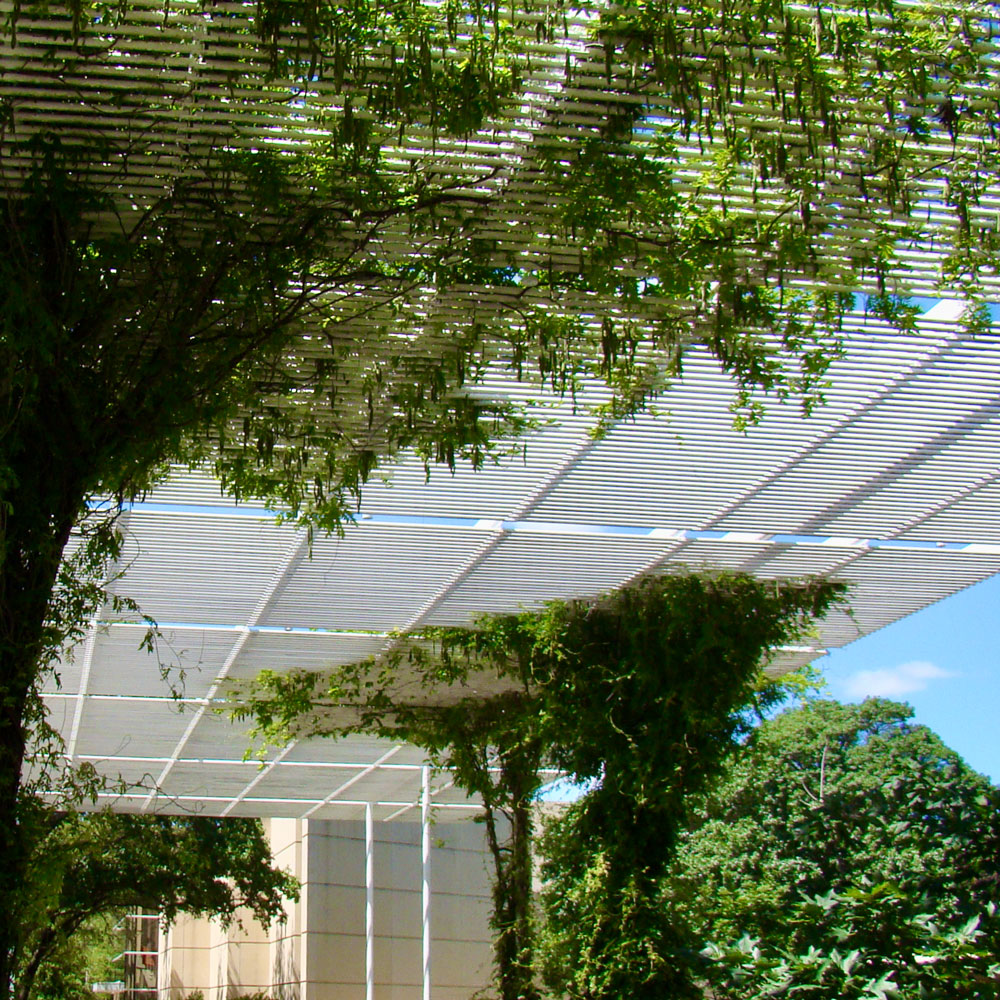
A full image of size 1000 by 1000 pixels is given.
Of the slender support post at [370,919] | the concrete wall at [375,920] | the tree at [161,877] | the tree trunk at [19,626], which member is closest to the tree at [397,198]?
the tree trunk at [19,626]

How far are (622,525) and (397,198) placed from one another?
4256 mm

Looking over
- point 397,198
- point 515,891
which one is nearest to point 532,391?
point 397,198

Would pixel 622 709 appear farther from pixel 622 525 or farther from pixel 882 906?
pixel 882 906

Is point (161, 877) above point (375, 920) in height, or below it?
above

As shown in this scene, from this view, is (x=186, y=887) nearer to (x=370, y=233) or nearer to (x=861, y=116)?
(x=370, y=233)

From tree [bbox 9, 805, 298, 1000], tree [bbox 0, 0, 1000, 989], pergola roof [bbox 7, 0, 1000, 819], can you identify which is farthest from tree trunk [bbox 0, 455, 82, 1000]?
tree [bbox 9, 805, 298, 1000]

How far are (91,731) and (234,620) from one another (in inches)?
213

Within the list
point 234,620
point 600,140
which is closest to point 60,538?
point 600,140

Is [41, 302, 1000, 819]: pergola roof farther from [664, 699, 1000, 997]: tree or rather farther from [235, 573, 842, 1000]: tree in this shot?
[664, 699, 1000, 997]: tree

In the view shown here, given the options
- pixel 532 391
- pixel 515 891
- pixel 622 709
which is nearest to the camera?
pixel 532 391

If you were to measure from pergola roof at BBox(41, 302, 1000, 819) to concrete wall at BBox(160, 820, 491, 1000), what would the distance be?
32.3 ft

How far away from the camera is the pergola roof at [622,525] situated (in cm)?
715

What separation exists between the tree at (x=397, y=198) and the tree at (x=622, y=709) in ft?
15.2

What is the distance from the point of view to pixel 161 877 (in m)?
17.5
